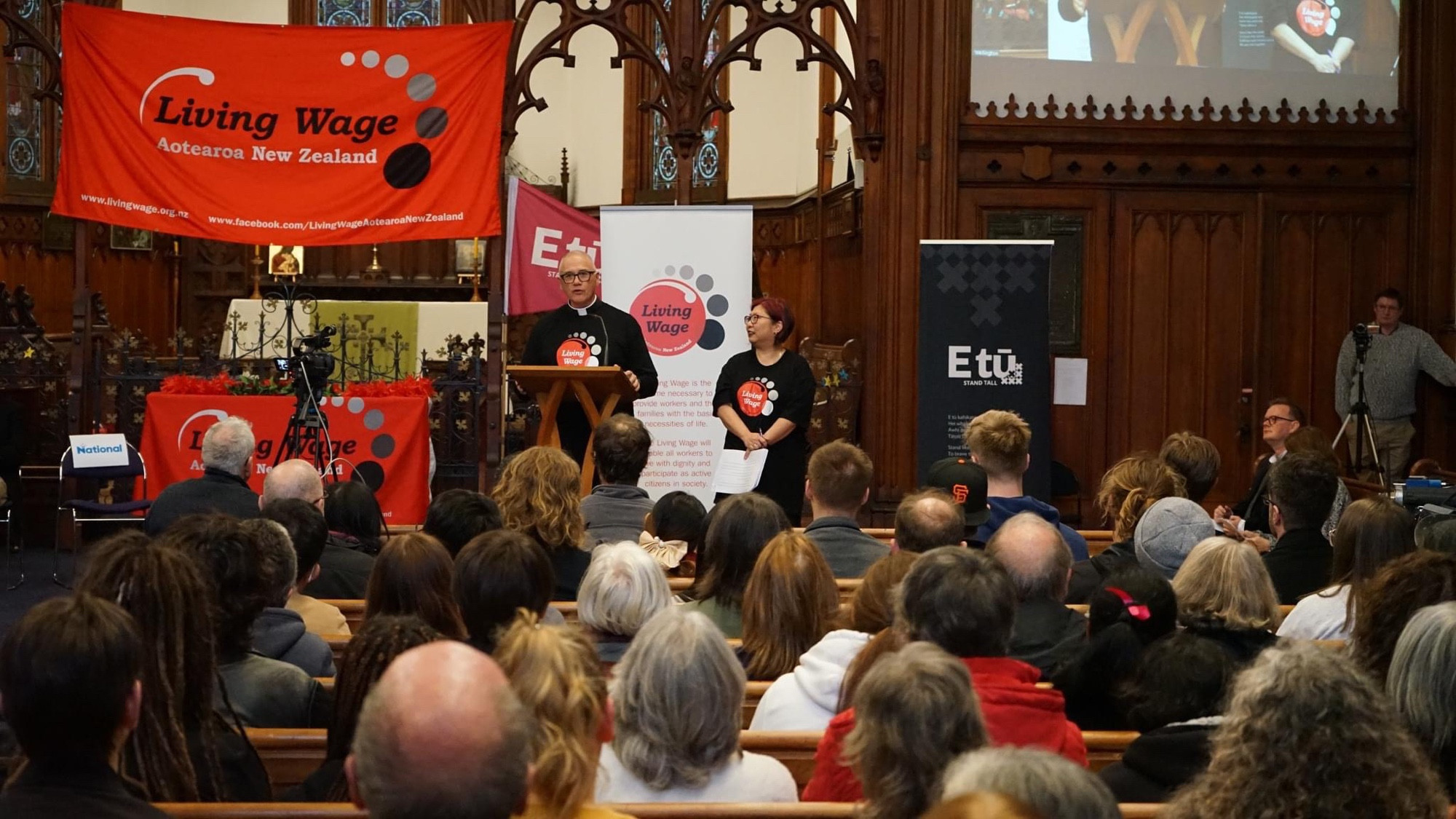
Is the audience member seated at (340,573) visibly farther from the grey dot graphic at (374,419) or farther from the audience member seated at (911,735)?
Result: the grey dot graphic at (374,419)

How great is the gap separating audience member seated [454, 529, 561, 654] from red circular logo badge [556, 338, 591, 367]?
163 inches

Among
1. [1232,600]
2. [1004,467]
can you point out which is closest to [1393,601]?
[1232,600]

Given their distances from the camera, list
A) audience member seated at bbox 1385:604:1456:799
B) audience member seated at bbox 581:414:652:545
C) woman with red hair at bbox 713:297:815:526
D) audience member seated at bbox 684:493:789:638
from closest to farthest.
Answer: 1. audience member seated at bbox 1385:604:1456:799
2. audience member seated at bbox 684:493:789:638
3. audience member seated at bbox 581:414:652:545
4. woman with red hair at bbox 713:297:815:526

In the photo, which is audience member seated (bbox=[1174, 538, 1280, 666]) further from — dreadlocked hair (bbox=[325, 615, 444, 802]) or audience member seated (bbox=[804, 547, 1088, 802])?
dreadlocked hair (bbox=[325, 615, 444, 802])

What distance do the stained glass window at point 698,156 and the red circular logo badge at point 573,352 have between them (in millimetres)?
7398

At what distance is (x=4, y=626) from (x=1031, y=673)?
582 cm

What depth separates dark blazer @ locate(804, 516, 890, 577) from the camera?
5180mm

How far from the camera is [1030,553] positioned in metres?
3.90

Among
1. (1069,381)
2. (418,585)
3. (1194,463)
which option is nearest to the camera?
(418,585)

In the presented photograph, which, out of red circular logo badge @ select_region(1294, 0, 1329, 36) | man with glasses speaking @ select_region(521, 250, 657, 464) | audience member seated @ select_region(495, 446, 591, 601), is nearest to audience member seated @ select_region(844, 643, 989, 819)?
audience member seated @ select_region(495, 446, 591, 601)

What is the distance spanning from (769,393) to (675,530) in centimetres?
238

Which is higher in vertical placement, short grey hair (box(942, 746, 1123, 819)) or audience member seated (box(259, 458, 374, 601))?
short grey hair (box(942, 746, 1123, 819))

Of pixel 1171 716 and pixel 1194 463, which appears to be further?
pixel 1194 463

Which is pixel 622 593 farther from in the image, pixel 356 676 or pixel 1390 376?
pixel 1390 376
